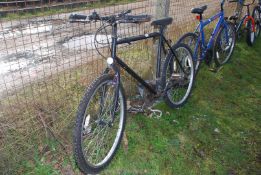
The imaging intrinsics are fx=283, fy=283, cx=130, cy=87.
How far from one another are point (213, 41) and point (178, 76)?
147 cm

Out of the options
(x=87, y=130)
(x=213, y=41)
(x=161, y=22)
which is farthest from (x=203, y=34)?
(x=87, y=130)

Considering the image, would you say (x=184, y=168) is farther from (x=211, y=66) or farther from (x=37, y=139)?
(x=211, y=66)

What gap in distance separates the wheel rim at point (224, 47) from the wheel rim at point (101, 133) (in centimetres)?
287

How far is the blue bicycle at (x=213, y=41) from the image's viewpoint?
4.41m

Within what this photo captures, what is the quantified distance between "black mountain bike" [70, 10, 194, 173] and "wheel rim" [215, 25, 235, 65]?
1.72m

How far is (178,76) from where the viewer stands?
12.9ft

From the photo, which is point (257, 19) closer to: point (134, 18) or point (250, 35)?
point (250, 35)

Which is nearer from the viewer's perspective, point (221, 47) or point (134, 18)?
point (134, 18)

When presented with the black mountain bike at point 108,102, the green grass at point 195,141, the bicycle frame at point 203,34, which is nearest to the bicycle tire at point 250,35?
the bicycle frame at point 203,34

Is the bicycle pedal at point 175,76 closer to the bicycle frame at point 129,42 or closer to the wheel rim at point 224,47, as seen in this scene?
the bicycle frame at point 129,42

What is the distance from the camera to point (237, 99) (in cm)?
445

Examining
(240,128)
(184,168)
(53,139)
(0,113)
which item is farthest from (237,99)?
(0,113)

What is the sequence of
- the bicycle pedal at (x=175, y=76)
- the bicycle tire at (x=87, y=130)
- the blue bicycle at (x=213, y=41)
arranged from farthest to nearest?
the blue bicycle at (x=213, y=41)
the bicycle pedal at (x=175, y=76)
the bicycle tire at (x=87, y=130)

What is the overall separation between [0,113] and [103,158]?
4.16 feet
